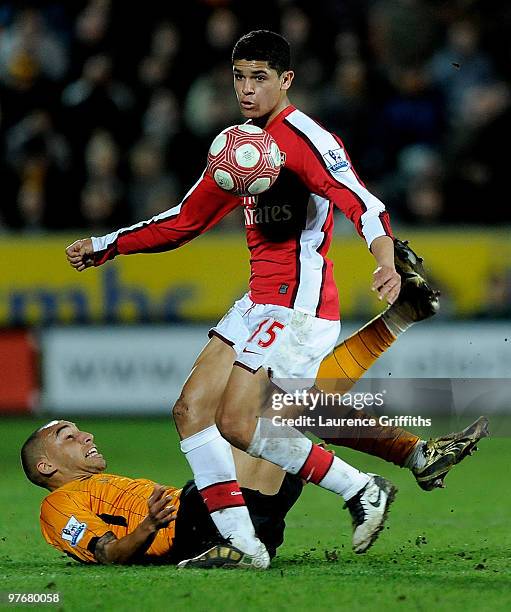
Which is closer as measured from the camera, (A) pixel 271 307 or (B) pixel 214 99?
(A) pixel 271 307

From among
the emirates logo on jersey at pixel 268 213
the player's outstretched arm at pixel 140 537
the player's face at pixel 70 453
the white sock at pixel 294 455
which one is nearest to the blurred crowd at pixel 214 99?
the emirates logo on jersey at pixel 268 213

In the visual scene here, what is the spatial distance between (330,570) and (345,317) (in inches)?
237

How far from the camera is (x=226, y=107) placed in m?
11.8

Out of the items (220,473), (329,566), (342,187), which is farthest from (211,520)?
(342,187)

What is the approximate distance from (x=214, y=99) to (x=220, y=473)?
7.24 metres

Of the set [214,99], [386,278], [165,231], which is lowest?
[386,278]

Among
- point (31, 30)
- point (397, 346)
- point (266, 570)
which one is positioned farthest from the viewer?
point (31, 30)

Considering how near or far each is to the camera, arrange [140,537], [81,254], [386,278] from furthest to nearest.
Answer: [81,254], [140,537], [386,278]

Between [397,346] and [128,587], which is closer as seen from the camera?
[128,587]

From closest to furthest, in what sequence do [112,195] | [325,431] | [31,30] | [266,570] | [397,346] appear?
1. [266,570]
2. [325,431]
3. [397,346]
4. [112,195]
5. [31,30]

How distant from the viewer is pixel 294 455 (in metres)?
5.23

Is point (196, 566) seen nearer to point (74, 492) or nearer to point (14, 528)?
point (74, 492)

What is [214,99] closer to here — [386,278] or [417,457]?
[417,457]

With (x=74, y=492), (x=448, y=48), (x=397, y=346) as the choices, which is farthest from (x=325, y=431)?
(x=448, y=48)
